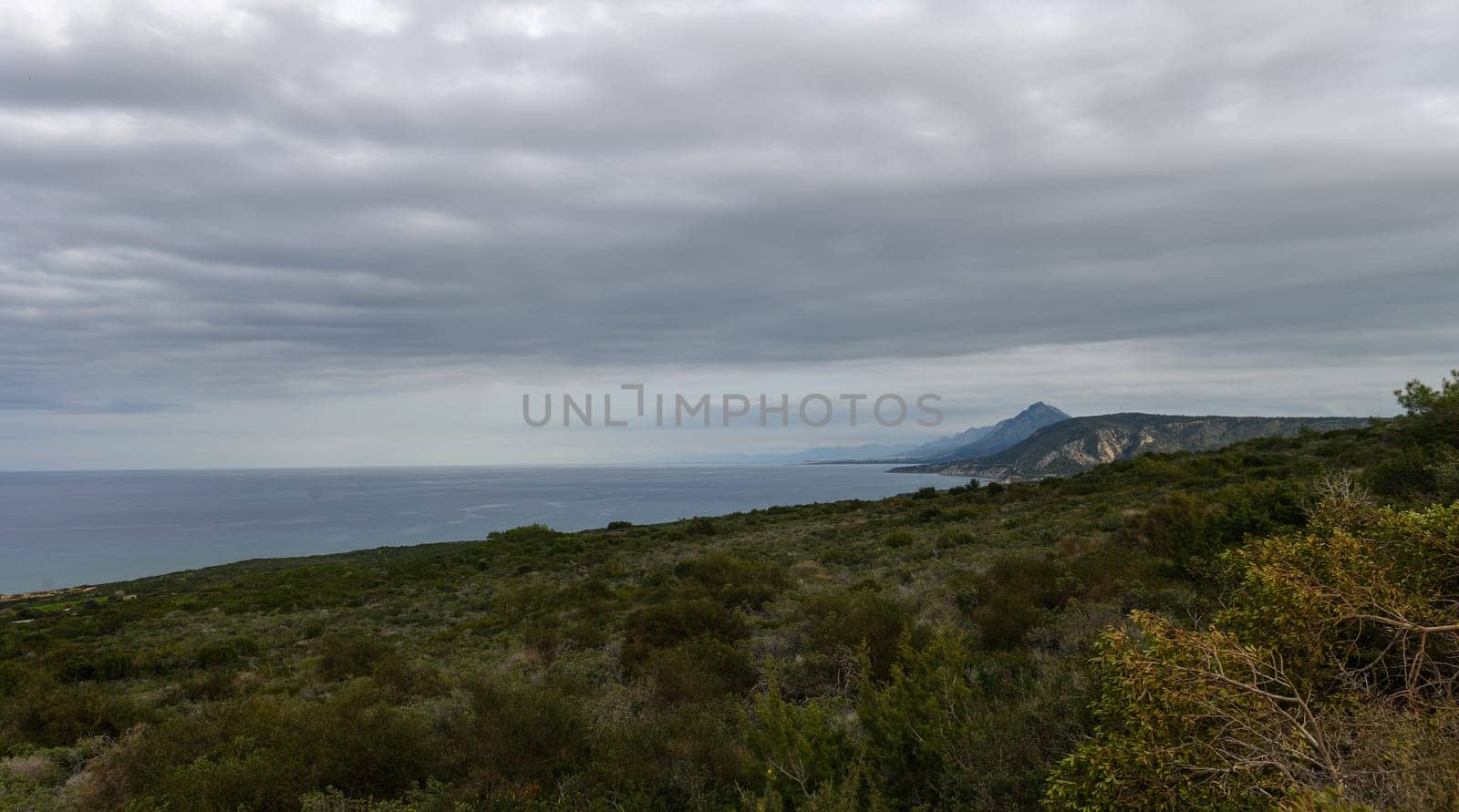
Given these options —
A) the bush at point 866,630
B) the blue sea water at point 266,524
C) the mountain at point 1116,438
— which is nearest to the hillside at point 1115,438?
the mountain at point 1116,438

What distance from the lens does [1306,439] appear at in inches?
1257

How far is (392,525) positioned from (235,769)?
352 feet

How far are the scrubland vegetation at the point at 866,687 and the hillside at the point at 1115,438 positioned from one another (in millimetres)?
107025

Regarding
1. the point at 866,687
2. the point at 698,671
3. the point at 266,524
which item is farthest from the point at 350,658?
the point at 266,524

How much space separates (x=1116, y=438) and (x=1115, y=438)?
0.20m

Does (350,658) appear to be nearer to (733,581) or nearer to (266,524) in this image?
(733,581)

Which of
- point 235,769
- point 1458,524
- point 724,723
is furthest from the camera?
point 724,723

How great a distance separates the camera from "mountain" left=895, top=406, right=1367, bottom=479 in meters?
112

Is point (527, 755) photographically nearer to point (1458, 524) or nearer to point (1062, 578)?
point (1458, 524)

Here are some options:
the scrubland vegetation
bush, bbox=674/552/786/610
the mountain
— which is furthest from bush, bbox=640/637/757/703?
the mountain

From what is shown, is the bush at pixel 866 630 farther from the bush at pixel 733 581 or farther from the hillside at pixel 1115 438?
the hillside at pixel 1115 438

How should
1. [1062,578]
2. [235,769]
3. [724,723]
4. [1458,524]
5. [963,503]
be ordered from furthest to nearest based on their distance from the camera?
1. [963,503]
2. [1062,578]
3. [724,723]
4. [235,769]
5. [1458,524]

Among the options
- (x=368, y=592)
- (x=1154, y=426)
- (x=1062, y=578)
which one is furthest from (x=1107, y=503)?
(x=1154, y=426)

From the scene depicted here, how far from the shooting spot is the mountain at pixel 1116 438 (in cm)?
11219
